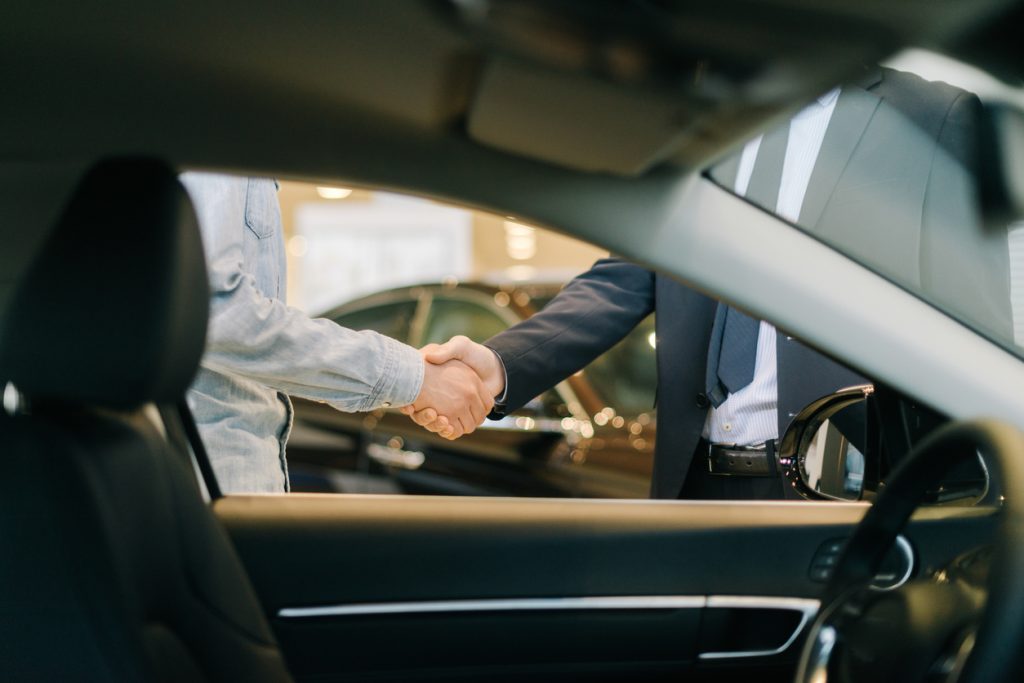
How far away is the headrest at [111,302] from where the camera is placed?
1.06m

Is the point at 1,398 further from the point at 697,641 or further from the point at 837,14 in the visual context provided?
the point at 697,641

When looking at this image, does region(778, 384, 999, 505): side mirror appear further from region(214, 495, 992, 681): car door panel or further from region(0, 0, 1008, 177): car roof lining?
region(0, 0, 1008, 177): car roof lining

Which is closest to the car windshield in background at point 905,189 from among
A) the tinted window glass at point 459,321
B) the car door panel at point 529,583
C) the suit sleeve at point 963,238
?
the suit sleeve at point 963,238

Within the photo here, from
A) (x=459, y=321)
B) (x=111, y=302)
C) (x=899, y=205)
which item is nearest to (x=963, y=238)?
(x=899, y=205)

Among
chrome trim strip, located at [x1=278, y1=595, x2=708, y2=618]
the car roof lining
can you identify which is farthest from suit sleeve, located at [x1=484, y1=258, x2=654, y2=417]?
the car roof lining

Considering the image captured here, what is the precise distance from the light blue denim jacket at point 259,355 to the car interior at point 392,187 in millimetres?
195

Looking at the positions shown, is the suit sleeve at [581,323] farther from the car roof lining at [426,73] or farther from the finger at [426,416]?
the car roof lining at [426,73]

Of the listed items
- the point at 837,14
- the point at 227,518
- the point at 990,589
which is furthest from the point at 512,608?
the point at 837,14

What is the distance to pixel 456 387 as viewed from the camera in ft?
6.19

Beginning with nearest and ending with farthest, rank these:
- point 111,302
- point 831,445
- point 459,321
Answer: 1. point 111,302
2. point 831,445
3. point 459,321

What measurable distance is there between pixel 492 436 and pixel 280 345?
5.15 ft

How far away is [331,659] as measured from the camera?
1.81 m

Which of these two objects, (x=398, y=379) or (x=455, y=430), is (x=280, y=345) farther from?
(x=455, y=430)

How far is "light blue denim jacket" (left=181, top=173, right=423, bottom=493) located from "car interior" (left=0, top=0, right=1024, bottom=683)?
0.19m
